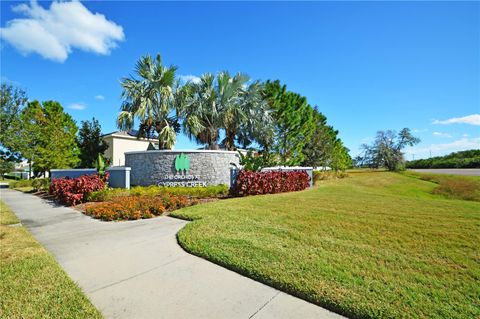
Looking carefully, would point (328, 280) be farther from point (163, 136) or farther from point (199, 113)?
point (199, 113)

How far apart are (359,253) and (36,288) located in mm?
4727

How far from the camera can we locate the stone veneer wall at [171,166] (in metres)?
13.0

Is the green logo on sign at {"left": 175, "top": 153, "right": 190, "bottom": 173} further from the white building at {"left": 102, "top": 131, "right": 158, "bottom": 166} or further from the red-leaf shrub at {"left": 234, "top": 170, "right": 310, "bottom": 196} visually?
the white building at {"left": 102, "top": 131, "right": 158, "bottom": 166}

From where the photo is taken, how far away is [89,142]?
73.0ft

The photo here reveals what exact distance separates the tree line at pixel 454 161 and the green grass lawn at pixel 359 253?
41039 millimetres

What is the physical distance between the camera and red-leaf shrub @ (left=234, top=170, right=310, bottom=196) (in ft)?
36.5

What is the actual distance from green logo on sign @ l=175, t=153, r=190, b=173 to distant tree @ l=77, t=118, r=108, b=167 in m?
13.3

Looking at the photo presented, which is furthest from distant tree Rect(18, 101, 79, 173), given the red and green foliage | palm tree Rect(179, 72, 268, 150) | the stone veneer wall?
the red and green foliage

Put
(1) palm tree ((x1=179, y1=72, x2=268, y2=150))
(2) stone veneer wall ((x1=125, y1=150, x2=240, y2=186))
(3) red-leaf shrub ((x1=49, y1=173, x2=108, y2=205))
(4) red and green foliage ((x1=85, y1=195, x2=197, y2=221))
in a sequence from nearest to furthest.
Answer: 1. (4) red and green foliage ((x1=85, y1=195, x2=197, y2=221))
2. (3) red-leaf shrub ((x1=49, y1=173, x2=108, y2=205))
3. (2) stone veneer wall ((x1=125, y1=150, x2=240, y2=186))
4. (1) palm tree ((x1=179, y1=72, x2=268, y2=150))

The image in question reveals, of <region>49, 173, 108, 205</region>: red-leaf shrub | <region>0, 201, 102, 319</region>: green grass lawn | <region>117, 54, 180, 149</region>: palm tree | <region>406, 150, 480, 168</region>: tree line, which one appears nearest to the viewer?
<region>0, 201, 102, 319</region>: green grass lawn

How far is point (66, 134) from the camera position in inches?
887

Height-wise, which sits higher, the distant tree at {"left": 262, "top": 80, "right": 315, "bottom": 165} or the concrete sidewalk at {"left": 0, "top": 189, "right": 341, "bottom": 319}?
the distant tree at {"left": 262, "top": 80, "right": 315, "bottom": 165}

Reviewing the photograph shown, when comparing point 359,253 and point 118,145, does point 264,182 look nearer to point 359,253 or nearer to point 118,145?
point 359,253

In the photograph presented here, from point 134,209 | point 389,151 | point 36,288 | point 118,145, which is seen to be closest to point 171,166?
point 134,209
